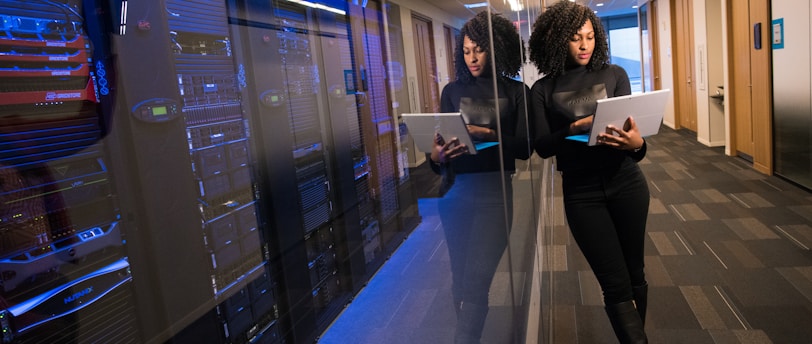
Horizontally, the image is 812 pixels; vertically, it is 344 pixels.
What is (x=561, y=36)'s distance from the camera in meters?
1.69

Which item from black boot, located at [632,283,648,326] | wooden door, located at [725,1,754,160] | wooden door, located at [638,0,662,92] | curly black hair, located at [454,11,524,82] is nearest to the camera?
curly black hair, located at [454,11,524,82]

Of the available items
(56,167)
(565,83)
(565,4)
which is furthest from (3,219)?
(565,4)

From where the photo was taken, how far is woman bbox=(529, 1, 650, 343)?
166 cm

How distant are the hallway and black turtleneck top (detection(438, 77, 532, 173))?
17 centimetres

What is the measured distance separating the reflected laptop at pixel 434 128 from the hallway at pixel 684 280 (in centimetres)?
4

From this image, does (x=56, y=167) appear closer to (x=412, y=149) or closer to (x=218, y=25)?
(x=218, y=25)

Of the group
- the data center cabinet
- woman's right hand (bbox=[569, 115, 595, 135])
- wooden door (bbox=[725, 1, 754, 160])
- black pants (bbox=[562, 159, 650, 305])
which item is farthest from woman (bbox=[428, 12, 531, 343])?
wooden door (bbox=[725, 1, 754, 160])

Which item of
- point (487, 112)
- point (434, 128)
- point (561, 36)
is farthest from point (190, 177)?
point (561, 36)

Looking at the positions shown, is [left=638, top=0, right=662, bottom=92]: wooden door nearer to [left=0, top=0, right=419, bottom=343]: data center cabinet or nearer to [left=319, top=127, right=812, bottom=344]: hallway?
[left=319, top=127, right=812, bottom=344]: hallway

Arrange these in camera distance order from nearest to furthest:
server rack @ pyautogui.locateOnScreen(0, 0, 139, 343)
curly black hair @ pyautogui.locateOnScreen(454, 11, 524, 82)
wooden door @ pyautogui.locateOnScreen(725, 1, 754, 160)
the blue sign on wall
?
server rack @ pyautogui.locateOnScreen(0, 0, 139, 343)
curly black hair @ pyautogui.locateOnScreen(454, 11, 524, 82)
the blue sign on wall
wooden door @ pyautogui.locateOnScreen(725, 1, 754, 160)

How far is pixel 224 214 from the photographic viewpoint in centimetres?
44

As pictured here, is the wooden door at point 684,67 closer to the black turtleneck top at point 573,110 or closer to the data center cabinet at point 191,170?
the black turtleneck top at point 573,110

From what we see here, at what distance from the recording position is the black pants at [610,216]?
1666mm

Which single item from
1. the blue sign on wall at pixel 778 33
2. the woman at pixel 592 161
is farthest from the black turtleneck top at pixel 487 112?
the blue sign on wall at pixel 778 33
